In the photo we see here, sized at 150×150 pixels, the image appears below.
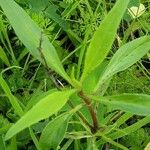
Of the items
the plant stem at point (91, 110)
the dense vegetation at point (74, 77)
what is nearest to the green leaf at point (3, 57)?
the dense vegetation at point (74, 77)

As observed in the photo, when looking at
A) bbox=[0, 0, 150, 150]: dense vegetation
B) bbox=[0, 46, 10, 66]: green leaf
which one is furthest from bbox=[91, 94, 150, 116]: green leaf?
bbox=[0, 46, 10, 66]: green leaf

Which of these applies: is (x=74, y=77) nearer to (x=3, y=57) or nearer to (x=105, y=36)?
(x=105, y=36)

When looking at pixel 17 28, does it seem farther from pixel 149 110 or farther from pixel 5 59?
pixel 5 59

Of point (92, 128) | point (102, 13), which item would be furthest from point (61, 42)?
point (92, 128)

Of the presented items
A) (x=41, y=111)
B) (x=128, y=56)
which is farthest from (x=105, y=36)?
(x=41, y=111)

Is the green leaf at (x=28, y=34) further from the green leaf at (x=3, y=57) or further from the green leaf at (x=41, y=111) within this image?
the green leaf at (x=3, y=57)

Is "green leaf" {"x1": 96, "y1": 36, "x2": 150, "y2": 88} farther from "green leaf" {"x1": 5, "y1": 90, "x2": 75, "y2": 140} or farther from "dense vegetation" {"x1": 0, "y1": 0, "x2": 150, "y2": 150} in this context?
"green leaf" {"x1": 5, "y1": 90, "x2": 75, "y2": 140}
